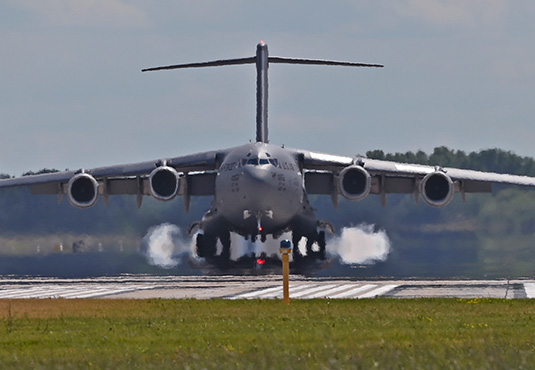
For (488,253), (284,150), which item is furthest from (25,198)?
(488,253)

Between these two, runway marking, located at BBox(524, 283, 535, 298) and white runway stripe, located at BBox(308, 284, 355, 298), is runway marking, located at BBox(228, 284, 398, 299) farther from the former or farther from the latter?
runway marking, located at BBox(524, 283, 535, 298)

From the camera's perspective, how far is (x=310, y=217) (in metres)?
35.8

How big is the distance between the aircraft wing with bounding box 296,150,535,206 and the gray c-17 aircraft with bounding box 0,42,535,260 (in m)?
0.03

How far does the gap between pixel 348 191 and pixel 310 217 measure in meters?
2.53

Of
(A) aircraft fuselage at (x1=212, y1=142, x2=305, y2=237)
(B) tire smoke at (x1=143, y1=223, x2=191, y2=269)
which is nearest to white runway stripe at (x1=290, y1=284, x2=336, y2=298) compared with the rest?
(A) aircraft fuselage at (x1=212, y1=142, x2=305, y2=237)

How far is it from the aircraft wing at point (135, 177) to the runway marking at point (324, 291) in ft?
37.3

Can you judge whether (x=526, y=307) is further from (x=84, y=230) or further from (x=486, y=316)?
(x=84, y=230)

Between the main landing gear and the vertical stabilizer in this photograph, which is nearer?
the main landing gear

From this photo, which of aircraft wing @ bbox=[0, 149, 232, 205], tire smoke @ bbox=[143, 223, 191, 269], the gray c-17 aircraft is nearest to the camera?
the gray c-17 aircraft

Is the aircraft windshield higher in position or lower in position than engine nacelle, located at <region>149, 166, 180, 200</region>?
higher

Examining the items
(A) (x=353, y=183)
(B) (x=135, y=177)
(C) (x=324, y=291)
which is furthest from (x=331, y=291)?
(B) (x=135, y=177)

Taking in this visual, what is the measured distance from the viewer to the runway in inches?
829

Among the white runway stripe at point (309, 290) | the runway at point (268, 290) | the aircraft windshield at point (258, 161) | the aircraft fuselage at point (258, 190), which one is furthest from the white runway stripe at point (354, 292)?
the aircraft windshield at point (258, 161)

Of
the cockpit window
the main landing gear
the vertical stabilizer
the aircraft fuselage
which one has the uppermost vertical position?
the vertical stabilizer
